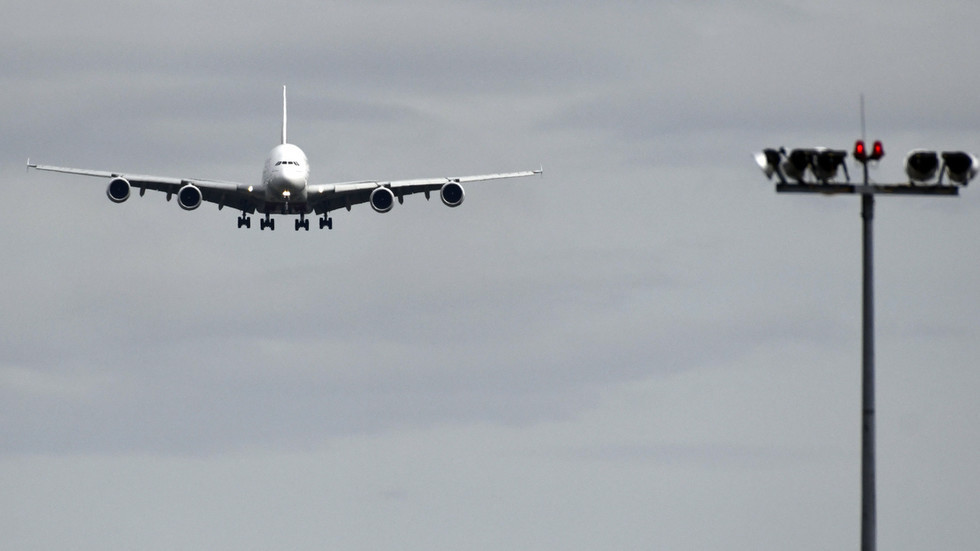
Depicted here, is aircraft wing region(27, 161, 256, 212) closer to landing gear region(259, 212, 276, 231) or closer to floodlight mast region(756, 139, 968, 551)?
landing gear region(259, 212, 276, 231)

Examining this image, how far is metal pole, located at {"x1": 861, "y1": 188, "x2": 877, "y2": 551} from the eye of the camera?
53938mm

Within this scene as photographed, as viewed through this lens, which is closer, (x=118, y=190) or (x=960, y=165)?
(x=960, y=165)

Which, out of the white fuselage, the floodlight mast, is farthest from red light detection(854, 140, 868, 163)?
the white fuselage

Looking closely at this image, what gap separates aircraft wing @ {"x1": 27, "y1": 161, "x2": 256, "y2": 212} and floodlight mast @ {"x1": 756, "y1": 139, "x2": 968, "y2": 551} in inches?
2695

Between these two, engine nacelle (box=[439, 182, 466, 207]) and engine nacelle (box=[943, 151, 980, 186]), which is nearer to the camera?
engine nacelle (box=[943, 151, 980, 186])

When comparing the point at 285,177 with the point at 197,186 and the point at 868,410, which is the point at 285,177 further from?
the point at 868,410

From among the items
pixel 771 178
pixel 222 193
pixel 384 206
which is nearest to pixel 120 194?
pixel 222 193

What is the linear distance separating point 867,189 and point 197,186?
7064 centimetres

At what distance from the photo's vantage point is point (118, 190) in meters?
120

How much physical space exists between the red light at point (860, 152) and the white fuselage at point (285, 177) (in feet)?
217

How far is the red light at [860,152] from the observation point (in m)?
54.9

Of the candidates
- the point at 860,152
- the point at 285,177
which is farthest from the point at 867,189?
the point at 285,177

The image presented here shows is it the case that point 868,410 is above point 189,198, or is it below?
below

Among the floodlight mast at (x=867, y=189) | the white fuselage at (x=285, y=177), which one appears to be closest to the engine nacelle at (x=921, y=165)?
the floodlight mast at (x=867, y=189)
